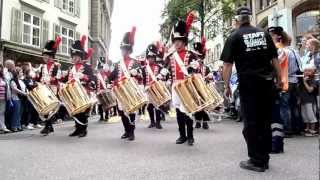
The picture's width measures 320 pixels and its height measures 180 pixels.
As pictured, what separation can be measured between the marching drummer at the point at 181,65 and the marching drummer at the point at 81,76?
2470mm

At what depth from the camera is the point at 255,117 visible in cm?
547

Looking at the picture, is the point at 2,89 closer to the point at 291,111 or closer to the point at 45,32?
the point at 291,111

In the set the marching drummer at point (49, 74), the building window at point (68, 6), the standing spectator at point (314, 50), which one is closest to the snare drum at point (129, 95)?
the marching drummer at point (49, 74)

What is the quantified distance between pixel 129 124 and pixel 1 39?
17.7 metres

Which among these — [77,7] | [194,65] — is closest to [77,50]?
[194,65]

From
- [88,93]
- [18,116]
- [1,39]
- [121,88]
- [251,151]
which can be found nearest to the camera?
[251,151]

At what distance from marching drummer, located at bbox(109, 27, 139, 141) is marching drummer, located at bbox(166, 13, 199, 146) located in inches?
47.9

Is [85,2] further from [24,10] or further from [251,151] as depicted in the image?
[251,151]

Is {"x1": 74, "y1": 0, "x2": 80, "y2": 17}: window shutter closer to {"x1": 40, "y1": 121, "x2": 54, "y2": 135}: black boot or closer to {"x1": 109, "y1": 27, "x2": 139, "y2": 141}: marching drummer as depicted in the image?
{"x1": 40, "y1": 121, "x2": 54, "y2": 135}: black boot

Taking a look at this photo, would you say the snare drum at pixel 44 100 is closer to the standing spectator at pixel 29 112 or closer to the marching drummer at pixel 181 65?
the standing spectator at pixel 29 112

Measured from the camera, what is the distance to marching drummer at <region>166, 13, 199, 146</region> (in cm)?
765

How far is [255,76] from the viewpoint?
5484 mm

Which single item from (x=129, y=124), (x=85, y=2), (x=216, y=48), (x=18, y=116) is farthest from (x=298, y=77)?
(x=216, y=48)

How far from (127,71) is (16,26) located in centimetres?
1888
